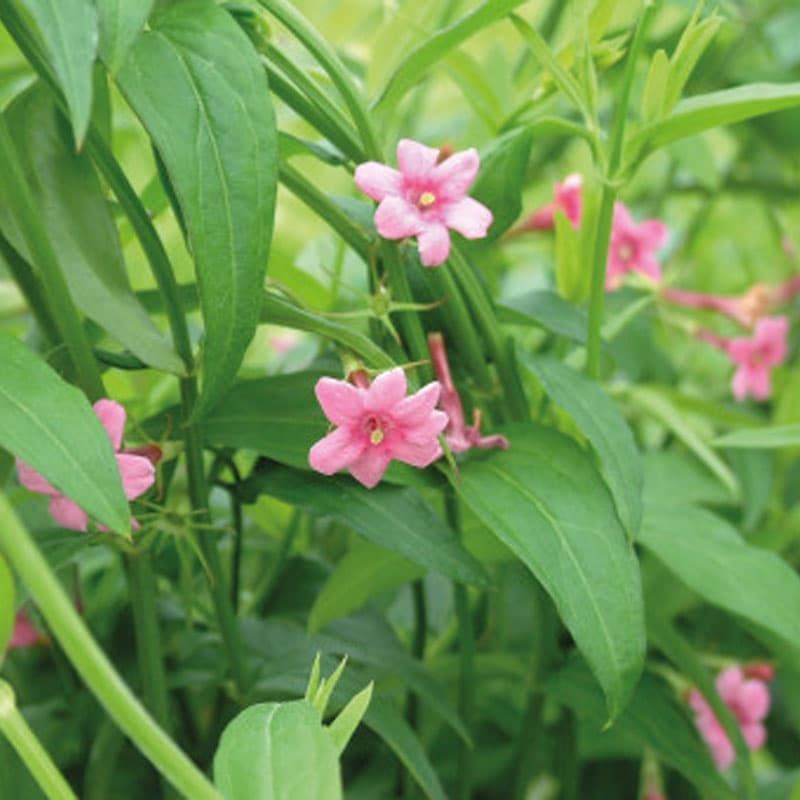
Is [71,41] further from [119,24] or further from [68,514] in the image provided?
[68,514]

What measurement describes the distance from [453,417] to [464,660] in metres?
0.14

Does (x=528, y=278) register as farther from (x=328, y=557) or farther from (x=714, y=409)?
(x=328, y=557)

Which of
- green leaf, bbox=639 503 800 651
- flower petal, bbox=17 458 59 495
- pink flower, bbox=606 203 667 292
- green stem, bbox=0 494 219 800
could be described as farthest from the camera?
pink flower, bbox=606 203 667 292

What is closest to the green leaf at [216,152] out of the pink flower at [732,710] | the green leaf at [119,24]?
the green leaf at [119,24]

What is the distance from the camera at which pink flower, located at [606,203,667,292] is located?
39.1 inches

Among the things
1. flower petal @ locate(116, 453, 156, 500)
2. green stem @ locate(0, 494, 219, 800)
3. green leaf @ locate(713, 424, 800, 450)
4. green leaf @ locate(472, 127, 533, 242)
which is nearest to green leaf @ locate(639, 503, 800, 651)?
green leaf @ locate(713, 424, 800, 450)

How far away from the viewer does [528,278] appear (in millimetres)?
1310

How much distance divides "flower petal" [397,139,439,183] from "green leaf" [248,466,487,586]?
5.6 inches

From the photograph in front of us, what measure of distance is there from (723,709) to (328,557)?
0.27 m

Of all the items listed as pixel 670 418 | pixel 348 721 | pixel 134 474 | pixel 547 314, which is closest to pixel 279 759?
pixel 348 721

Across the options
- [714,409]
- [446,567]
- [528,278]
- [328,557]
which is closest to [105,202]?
[446,567]

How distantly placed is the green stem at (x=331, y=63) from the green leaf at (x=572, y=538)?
6.1 inches

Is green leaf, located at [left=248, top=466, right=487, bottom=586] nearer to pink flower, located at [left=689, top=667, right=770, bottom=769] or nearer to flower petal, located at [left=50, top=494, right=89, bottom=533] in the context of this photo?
flower petal, located at [left=50, top=494, right=89, bottom=533]

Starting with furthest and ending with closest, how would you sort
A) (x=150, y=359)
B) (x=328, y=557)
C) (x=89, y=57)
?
1. (x=328, y=557)
2. (x=150, y=359)
3. (x=89, y=57)
